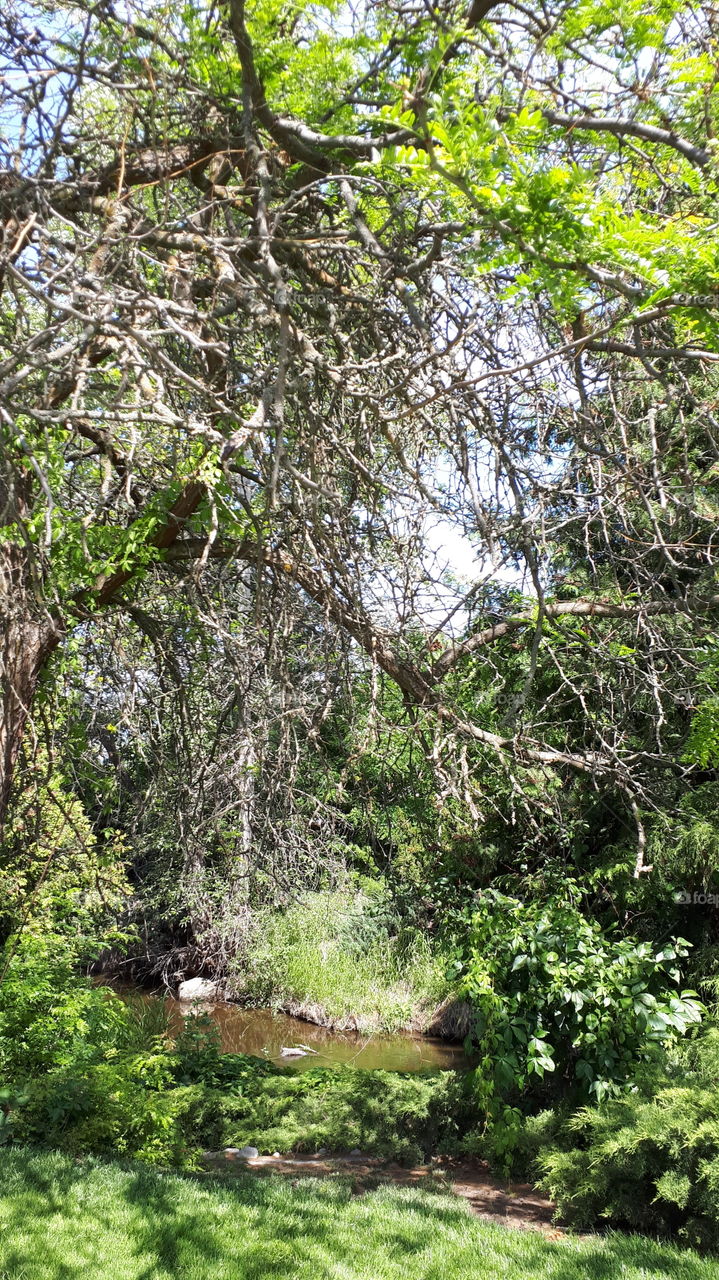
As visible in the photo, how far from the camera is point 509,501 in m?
4.67

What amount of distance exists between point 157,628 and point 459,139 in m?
3.76

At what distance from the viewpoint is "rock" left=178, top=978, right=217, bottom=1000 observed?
46.8 ft

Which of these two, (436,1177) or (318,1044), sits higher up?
(318,1044)

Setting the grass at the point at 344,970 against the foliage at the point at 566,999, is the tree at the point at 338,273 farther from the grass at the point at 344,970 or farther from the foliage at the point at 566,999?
the grass at the point at 344,970

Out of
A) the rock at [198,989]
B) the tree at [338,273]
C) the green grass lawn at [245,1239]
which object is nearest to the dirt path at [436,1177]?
the green grass lawn at [245,1239]

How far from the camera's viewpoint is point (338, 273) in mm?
3783

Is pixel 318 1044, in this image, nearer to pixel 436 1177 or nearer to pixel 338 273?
pixel 436 1177

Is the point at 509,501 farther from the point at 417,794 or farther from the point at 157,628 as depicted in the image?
the point at 157,628

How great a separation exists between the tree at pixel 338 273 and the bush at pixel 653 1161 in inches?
81.4

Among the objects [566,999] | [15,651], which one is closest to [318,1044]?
[566,999]

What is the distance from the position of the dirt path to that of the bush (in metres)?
0.22

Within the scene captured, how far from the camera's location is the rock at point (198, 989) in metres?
14.3

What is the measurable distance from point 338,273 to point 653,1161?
488 cm

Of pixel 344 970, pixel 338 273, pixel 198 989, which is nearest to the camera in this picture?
pixel 338 273
